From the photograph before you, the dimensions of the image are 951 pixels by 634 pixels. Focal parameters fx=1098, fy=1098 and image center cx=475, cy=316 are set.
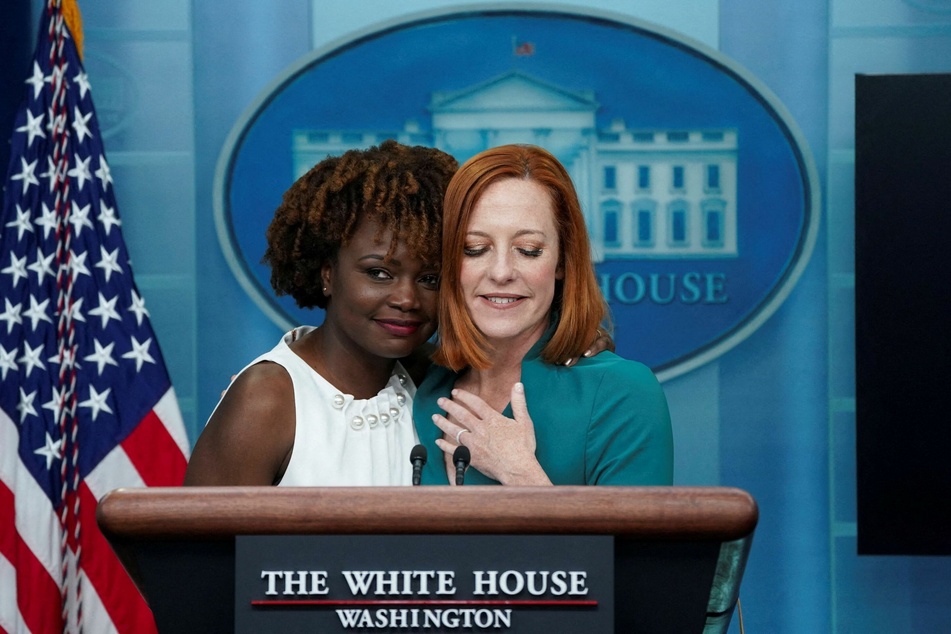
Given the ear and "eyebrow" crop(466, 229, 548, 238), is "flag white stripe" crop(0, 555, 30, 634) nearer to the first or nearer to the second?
the ear

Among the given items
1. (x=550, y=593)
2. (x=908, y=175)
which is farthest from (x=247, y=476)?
(x=908, y=175)

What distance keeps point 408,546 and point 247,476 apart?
718mm

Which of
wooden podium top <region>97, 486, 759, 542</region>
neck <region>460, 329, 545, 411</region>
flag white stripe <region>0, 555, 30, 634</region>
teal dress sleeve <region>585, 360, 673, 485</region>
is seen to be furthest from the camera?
flag white stripe <region>0, 555, 30, 634</region>

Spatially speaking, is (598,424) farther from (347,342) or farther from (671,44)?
(671,44)

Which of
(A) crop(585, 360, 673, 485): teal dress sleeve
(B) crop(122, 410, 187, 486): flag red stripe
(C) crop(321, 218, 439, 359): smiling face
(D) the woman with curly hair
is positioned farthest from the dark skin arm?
(B) crop(122, 410, 187, 486): flag red stripe

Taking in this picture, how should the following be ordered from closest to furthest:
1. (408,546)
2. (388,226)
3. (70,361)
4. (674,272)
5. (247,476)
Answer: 1. (408,546)
2. (247,476)
3. (388,226)
4. (70,361)
5. (674,272)

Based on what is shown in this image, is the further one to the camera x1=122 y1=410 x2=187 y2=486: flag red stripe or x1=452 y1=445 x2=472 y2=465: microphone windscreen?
x1=122 y1=410 x2=187 y2=486: flag red stripe

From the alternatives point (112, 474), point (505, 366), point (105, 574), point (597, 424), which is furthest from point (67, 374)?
point (597, 424)

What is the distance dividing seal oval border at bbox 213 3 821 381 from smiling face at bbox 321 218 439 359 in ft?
5.37

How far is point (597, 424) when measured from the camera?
5.62ft

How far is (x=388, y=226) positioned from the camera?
6.00 feet

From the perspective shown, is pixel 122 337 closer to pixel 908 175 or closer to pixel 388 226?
pixel 388 226

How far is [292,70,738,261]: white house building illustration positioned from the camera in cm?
343

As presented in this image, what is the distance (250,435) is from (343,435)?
17cm
